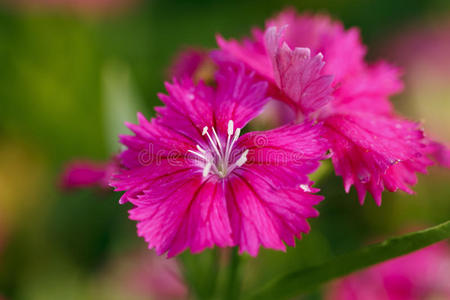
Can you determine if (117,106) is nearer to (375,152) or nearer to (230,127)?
(230,127)

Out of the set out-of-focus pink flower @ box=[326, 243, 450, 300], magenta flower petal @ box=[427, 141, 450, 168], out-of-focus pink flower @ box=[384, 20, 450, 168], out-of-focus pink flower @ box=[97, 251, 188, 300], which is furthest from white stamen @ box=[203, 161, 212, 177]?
out-of-focus pink flower @ box=[384, 20, 450, 168]

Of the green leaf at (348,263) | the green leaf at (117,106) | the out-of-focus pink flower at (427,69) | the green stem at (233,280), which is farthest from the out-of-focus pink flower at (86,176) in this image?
the out-of-focus pink flower at (427,69)

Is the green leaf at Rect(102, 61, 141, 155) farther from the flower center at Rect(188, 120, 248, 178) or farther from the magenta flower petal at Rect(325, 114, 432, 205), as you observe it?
the magenta flower petal at Rect(325, 114, 432, 205)

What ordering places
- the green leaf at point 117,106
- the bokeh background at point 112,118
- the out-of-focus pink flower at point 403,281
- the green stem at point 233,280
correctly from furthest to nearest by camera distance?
the bokeh background at point 112,118
the green leaf at point 117,106
the out-of-focus pink flower at point 403,281
the green stem at point 233,280

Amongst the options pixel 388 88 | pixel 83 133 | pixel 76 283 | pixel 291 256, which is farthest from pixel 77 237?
pixel 388 88

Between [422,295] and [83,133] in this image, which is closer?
[422,295]

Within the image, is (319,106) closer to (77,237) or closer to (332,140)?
(332,140)

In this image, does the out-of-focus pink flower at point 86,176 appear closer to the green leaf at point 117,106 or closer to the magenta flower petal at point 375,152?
the green leaf at point 117,106
